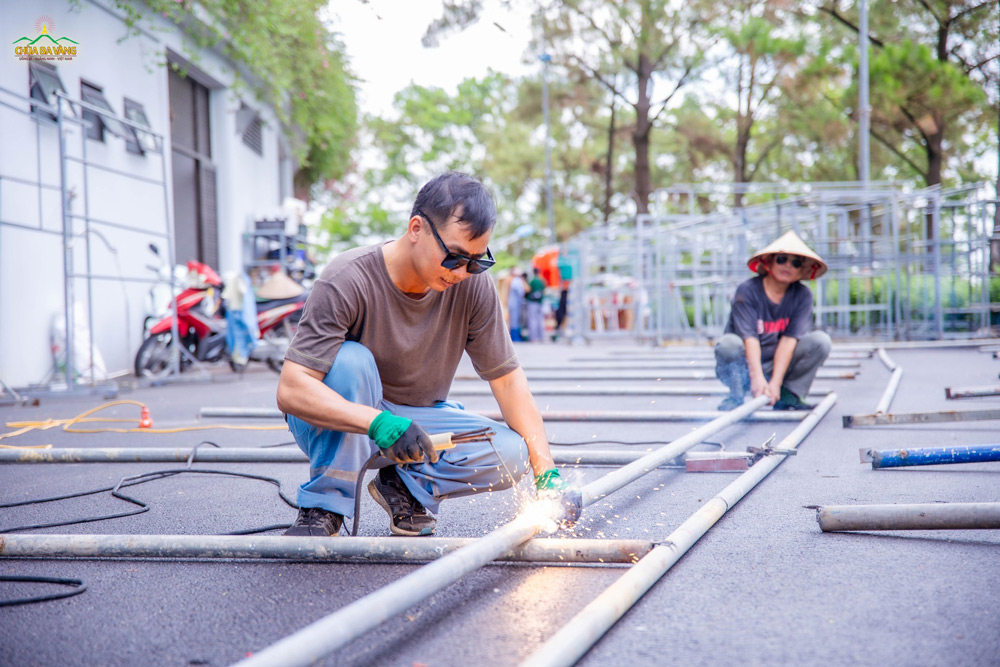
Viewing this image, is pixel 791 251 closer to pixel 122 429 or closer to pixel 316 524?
pixel 316 524

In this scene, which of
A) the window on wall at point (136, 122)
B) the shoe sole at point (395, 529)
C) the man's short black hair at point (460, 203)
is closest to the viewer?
the man's short black hair at point (460, 203)

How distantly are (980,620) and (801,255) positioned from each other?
3708 mm

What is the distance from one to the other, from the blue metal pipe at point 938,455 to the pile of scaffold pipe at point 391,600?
1.56m

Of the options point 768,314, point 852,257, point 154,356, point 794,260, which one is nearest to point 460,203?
point 794,260

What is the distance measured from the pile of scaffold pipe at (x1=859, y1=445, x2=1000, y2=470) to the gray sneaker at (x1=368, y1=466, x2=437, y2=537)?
1.91m

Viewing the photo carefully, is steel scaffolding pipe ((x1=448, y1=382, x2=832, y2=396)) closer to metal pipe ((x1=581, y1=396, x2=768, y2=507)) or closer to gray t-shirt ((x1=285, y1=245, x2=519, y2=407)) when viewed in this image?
metal pipe ((x1=581, y1=396, x2=768, y2=507))

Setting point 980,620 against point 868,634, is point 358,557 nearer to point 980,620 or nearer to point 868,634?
point 868,634

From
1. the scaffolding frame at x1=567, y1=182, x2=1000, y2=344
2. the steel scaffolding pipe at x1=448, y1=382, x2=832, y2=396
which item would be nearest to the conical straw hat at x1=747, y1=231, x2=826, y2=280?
the steel scaffolding pipe at x1=448, y1=382, x2=832, y2=396

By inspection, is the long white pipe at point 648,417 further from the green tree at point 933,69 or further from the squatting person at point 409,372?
the green tree at point 933,69

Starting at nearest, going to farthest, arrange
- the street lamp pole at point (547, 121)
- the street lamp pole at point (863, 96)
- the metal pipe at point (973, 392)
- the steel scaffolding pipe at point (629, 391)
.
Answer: the metal pipe at point (973, 392), the steel scaffolding pipe at point (629, 391), the street lamp pole at point (863, 96), the street lamp pole at point (547, 121)

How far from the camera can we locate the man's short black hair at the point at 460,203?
2523 millimetres

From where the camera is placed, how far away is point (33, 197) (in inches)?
340

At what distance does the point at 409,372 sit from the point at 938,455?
2157 millimetres

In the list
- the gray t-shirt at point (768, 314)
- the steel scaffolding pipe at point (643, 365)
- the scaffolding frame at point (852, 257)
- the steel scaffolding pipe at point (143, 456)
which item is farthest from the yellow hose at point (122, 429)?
the scaffolding frame at point (852, 257)
